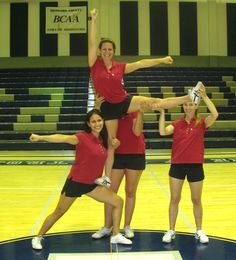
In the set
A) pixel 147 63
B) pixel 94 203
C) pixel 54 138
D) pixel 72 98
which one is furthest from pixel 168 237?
pixel 72 98

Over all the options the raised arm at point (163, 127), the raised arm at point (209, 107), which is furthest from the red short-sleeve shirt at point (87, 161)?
the raised arm at point (209, 107)

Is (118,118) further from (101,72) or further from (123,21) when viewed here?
(123,21)

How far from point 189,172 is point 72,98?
881cm

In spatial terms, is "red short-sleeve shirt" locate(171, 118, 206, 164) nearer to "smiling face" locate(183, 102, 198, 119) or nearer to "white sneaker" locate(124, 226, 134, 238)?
"smiling face" locate(183, 102, 198, 119)

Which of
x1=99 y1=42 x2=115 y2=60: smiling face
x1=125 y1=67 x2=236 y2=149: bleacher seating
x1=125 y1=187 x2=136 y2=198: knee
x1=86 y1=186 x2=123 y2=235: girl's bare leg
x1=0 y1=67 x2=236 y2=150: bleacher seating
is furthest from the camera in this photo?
x1=0 y1=67 x2=236 y2=150: bleacher seating

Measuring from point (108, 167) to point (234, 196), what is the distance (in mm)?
2369

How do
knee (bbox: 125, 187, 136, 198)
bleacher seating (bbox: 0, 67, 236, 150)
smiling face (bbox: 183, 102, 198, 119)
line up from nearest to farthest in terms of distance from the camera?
1. smiling face (bbox: 183, 102, 198, 119)
2. knee (bbox: 125, 187, 136, 198)
3. bleacher seating (bbox: 0, 67, 236, 150)

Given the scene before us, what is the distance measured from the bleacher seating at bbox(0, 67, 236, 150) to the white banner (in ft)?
4.16

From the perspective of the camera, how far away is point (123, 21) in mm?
14109

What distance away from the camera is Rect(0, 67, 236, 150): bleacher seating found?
10.8m

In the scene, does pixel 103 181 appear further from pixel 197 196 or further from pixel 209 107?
pixel 209 107

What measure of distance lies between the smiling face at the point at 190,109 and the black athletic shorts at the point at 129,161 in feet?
1.80

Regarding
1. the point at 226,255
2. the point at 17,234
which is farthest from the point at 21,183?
the point at 226,255

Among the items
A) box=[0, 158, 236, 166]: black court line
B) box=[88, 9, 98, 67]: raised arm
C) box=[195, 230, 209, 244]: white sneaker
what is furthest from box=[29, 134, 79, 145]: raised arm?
box=[0, 158, 236, 166]: black court line
